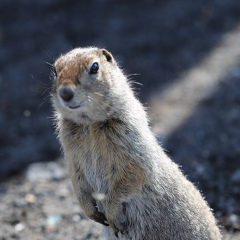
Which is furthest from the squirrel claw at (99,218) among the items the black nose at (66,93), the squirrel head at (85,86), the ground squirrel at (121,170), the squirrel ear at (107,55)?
the squirrel ear at (107,55)

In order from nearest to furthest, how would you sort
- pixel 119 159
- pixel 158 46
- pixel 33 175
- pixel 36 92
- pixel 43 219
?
pixel 119 159
pixel 43 219
pixel 33 175
pixel 36 92
pixel 158 46

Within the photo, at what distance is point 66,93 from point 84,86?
14cm

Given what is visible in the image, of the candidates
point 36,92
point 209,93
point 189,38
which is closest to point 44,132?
point 36,92

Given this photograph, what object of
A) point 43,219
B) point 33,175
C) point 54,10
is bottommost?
point 43,219

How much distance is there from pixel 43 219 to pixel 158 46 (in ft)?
10.9

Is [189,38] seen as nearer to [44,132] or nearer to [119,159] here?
[44,132]

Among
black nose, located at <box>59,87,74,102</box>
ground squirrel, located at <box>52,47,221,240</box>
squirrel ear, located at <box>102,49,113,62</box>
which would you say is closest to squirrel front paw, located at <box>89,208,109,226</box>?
ground squirrel, located at <box>52,47,221,240</box>

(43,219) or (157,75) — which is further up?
(157,75)

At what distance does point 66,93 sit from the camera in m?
3.48

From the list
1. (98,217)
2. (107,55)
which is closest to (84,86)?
(107,55)

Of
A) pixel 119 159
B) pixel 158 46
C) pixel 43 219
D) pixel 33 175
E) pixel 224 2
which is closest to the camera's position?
pixel 119 159

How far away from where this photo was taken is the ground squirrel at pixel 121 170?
3787 millimetres

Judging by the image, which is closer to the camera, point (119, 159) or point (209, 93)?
point (119, 159)

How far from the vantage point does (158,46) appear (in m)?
7.77
